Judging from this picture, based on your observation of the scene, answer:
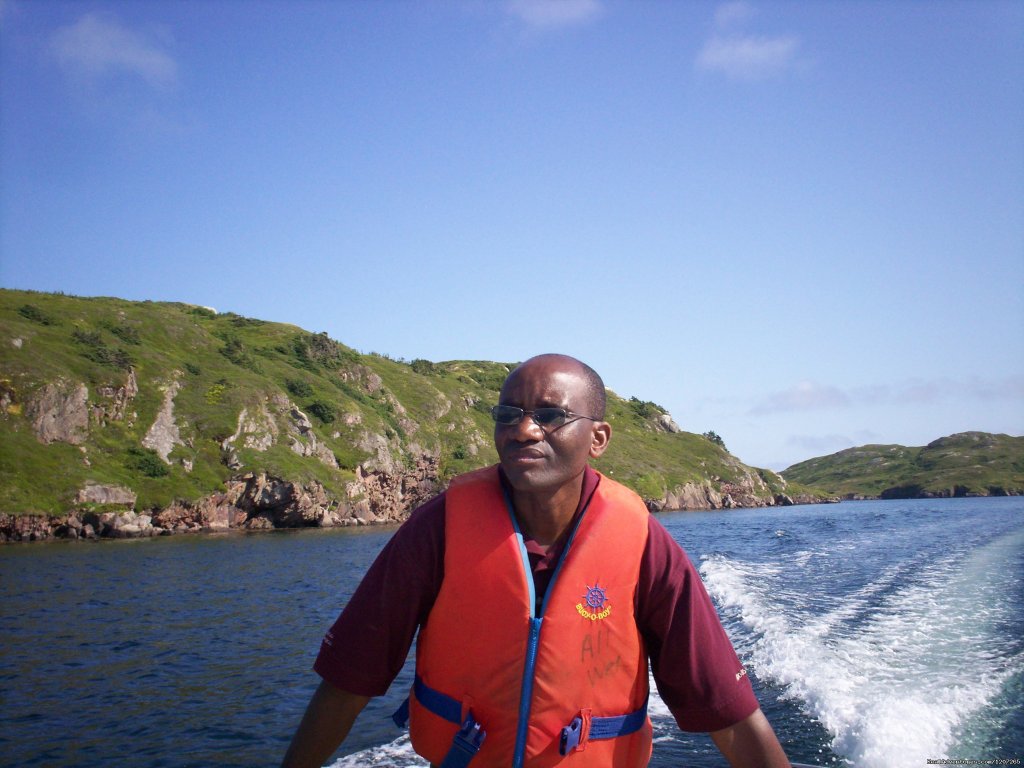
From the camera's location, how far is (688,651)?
264 cm

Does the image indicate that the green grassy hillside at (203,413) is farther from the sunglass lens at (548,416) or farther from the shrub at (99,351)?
the sunglass lens at (548,416)

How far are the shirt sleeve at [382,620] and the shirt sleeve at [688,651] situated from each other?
927 mm

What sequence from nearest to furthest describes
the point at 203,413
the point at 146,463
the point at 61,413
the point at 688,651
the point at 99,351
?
1. the point at 688,651
2. the point at 61,413
3. the point at 146,463
4. the point at 99,351
5. the point at 203,413

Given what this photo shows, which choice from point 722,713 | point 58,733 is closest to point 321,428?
point 58,733

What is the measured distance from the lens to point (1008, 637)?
43.9 ft

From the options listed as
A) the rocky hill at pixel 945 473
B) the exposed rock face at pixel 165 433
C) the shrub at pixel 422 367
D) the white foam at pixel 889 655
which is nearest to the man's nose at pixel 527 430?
the white foam at pixel 889 655

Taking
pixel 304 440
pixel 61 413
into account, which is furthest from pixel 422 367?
pixel 61 413

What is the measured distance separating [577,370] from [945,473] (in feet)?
585

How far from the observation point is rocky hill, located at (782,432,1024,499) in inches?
5325

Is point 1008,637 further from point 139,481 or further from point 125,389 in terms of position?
point 125,389

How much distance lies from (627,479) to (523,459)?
329 feet

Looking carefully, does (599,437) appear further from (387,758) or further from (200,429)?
(200,429)

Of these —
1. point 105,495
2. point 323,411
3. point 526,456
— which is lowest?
point 105,495

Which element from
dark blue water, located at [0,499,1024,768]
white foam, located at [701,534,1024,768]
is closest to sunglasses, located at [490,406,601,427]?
dark blue water, located at [0,499,1024,768]
